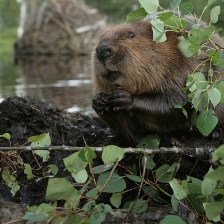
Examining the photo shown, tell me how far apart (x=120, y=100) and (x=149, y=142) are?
269 millimetres

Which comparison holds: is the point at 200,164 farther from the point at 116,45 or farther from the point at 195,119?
the point at 116,45

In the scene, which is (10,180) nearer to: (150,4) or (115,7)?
(150,4)

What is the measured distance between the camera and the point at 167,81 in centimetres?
295

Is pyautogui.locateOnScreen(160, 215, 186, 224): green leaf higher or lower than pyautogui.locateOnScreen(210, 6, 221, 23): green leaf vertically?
lower

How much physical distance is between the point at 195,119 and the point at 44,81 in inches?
245

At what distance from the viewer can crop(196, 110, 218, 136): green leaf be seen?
2.54 m

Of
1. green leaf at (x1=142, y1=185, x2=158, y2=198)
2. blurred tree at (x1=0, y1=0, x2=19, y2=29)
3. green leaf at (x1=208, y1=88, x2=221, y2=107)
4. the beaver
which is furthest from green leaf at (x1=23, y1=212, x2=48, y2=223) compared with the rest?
blurred tree at (x1=0, y1=0, x2=19, y2=29)

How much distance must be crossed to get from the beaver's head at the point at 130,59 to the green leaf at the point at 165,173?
0.49m

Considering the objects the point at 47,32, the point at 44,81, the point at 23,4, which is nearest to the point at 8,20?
the point at 23,4

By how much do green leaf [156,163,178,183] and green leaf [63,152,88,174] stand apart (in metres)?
0.55

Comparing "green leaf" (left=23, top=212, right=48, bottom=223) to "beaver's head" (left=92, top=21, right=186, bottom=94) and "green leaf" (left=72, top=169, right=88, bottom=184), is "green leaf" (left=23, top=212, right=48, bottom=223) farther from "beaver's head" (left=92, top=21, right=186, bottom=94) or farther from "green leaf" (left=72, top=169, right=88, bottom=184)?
"beaver's head" (left=92, top=21, right=186, bottom=94)

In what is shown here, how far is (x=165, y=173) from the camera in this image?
2.61 meters

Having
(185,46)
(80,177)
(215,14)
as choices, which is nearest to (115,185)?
(80,177)

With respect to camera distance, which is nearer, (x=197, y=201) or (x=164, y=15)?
(x=197, y=201)
